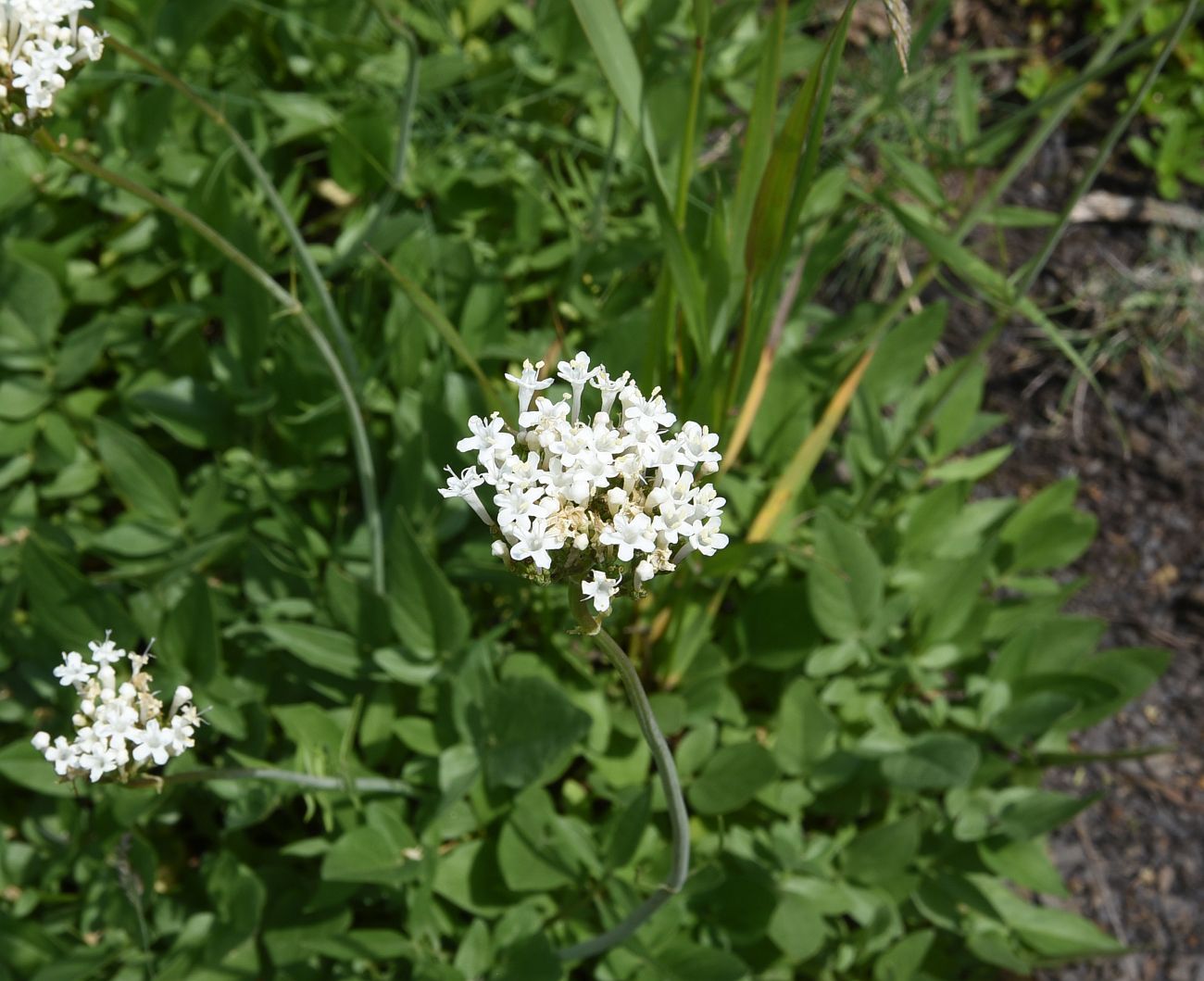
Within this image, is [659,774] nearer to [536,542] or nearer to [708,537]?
[708,537]

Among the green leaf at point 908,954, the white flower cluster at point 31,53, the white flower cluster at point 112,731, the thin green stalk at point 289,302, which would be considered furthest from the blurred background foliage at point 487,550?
the white flower cluster at point 31,53

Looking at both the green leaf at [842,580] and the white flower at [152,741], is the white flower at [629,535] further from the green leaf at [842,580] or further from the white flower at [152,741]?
the green leaf at [842,580]

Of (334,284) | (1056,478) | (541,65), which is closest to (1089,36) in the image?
(1056,478)

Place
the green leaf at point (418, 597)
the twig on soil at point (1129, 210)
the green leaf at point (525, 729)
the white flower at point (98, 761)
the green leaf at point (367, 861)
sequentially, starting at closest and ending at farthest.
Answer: the white flower at point (98, 761)
the green leaf at point (367, 861)
the green leaf at point (525, 729)
the green leaf at point (418, 597)
the twig on soil at point (1129, 210)

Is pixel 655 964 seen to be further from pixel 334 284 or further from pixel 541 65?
pixel 541 65

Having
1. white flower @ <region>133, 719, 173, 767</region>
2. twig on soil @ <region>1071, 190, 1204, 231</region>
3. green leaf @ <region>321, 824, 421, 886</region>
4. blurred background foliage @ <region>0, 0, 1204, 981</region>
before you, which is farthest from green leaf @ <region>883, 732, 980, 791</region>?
twig on soil @ <region>1071, 190, 1204, 231</region>
